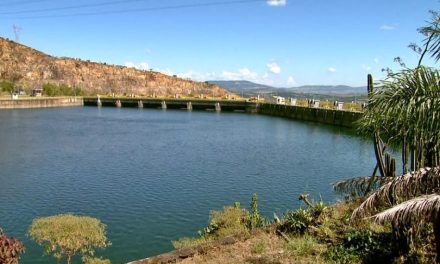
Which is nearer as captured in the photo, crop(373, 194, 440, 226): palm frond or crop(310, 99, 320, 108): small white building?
crop(373, 194, 440, 226): palm frond

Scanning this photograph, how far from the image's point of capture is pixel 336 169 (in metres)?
27.5

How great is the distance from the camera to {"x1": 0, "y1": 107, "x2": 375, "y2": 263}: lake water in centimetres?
1650

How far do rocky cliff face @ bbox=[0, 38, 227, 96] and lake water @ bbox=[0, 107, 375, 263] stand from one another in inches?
3511

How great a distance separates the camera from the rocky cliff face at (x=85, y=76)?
129000mm

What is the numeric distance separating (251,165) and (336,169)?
5.23 meters

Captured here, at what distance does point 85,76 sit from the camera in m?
142

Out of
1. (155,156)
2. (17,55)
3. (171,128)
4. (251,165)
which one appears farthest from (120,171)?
(17,55)

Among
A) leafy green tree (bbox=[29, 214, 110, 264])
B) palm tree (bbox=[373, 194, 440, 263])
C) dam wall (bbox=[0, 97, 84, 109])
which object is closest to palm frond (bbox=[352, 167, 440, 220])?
palm tree (bbox=[373, 194, 440, 263])

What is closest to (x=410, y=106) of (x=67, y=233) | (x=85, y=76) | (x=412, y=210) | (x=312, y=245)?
(x=412, y=210)

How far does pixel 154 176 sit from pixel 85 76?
125531 mm

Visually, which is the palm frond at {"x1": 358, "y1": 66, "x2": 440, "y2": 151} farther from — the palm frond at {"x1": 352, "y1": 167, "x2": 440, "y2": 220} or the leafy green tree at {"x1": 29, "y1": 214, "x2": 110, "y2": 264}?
the leafy green tree at {"x1": 29, "y1": 214, "x2": 110, "y2": 264}

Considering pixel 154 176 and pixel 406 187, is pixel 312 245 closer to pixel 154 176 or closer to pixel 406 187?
pixel 406 187

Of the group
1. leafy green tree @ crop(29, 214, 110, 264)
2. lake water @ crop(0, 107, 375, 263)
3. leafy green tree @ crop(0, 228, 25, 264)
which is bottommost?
lake water @ crop(0, 107, 375, 263)

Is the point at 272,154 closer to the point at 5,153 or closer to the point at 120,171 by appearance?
the point at 120,171
